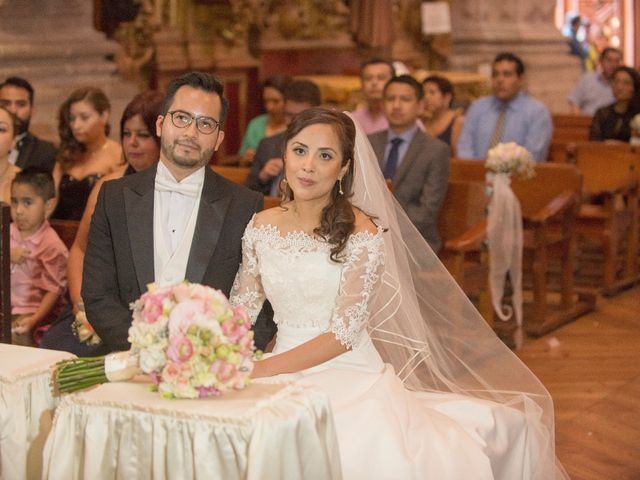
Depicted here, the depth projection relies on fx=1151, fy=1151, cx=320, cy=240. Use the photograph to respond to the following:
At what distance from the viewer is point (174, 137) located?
3.78 metres

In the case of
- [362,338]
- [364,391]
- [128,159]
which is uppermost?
[128,159]

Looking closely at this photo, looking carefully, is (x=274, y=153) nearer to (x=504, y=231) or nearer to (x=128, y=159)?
(x=504, y=231)

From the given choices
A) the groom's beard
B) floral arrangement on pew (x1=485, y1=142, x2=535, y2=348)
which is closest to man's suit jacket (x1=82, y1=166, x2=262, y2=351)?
the groom's beard

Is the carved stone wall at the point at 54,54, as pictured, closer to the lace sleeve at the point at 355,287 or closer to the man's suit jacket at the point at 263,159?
the man's suit jacket at the point at 263,159

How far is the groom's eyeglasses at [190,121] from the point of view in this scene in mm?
3758

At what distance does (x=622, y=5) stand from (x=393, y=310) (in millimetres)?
18651

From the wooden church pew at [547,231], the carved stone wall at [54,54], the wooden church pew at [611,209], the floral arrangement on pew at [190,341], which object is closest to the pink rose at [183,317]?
the floral arrangement on pew at [190,341]

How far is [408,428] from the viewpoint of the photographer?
12.0ft

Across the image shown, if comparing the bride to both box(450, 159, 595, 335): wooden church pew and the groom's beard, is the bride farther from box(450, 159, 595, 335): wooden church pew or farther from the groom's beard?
box(450, 159, 595, 335): wooden church pew

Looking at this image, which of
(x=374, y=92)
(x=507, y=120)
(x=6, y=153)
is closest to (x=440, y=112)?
(x=507, y=120)

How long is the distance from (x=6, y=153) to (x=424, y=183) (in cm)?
240

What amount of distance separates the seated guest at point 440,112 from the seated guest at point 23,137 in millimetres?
3515

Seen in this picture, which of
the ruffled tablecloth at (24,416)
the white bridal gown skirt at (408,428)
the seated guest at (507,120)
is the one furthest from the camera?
the seated guest at (507,120)

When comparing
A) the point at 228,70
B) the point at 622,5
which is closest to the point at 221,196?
the point at 228,70
